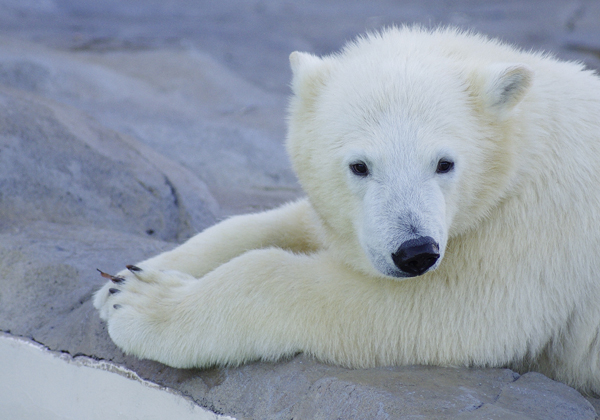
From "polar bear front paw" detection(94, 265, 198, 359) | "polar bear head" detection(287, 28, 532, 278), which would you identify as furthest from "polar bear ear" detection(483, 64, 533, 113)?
"polar bear front paw" detection(94, 265, 198, 359)

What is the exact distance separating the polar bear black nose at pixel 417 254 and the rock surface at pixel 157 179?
41cm

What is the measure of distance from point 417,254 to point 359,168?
1.47ft

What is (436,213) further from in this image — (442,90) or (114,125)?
(114,125)

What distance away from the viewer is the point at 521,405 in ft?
7.07

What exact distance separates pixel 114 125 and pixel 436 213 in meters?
3.79

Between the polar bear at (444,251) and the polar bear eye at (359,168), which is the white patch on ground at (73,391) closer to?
the polar bear at (444,251)

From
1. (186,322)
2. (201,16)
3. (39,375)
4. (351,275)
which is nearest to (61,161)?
(39,375)

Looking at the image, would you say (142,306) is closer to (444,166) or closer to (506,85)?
(444,166)

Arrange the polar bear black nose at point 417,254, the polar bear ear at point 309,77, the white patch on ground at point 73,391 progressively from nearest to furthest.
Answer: the polar bear black nose at point 417,254
the white patch on ground at point 73,391
the polar bear ear at point 309,77

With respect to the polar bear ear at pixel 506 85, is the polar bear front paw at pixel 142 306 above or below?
below

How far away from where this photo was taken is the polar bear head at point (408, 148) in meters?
2.25

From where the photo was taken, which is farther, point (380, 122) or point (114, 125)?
point (114, 125)

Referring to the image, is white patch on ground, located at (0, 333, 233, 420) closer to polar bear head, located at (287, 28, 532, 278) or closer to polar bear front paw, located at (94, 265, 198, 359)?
polar bear front paw, located at (94, 265, 198, 359)

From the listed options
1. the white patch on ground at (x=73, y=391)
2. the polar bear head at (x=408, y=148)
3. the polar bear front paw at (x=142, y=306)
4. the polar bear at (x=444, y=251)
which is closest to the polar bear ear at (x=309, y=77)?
the polar bear head at (x=408, y=148)
